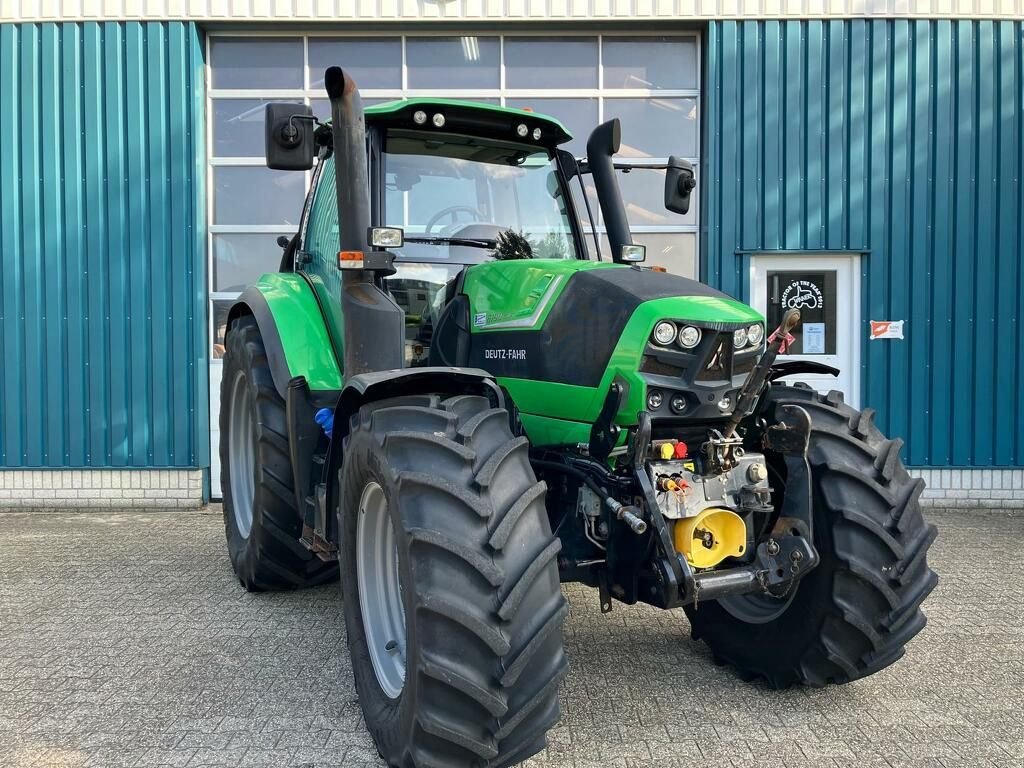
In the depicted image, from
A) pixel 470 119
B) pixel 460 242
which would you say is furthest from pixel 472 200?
pixel 470 119

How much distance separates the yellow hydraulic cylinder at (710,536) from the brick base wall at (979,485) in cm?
559

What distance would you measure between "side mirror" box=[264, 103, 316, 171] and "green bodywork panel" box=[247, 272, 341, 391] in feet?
3.12

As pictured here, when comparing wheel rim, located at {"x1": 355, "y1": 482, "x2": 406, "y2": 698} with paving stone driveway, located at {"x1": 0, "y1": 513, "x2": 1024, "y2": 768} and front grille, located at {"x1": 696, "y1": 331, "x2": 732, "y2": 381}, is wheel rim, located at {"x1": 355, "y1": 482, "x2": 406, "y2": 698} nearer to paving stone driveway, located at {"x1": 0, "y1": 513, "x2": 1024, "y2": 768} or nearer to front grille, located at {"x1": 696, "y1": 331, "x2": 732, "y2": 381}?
paving stone driveway, located at {"x1": 0, "y1": 513, "x2": 1024, "y2": 768}

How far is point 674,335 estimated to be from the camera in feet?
9.89

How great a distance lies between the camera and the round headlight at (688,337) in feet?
9.90

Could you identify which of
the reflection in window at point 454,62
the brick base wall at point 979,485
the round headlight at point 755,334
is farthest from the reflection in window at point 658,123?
the round headlight at point 755,334

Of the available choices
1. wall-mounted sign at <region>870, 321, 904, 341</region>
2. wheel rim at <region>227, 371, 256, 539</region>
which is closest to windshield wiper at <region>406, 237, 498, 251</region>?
wheel rim at <region>227, 371, 256, 539</region>

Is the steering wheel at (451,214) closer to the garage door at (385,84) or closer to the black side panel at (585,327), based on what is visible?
the black side panel at (585,327)

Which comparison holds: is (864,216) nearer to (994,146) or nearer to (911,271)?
(911,271)

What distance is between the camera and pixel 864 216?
7.91 m

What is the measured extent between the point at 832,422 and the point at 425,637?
1881 mm

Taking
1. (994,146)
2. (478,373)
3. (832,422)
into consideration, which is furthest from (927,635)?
(994,146)

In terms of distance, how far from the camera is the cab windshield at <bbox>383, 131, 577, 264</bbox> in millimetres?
A: 3996

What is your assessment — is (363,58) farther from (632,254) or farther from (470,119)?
(632,254)
